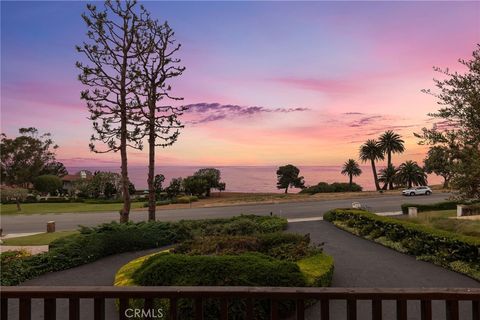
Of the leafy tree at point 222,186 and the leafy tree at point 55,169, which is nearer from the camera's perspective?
the leafy tree at point 222,186

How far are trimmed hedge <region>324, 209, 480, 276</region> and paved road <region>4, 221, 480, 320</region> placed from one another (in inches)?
18.1

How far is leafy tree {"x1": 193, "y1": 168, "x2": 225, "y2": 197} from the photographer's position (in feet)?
194

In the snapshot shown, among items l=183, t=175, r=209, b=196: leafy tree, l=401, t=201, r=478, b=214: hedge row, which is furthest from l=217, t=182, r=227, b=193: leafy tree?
l=401, t=201, r=478, b=214: hedge row

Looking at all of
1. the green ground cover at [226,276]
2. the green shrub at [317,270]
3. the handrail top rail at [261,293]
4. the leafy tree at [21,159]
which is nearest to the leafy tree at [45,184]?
the leafy tree at [21,159]

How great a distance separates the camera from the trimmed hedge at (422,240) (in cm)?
1148

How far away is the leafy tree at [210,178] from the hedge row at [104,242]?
129 feet

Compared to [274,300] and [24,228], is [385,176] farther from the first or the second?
[274,300]

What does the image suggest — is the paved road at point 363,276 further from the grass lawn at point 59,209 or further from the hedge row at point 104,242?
the grass lawn at point 59,209

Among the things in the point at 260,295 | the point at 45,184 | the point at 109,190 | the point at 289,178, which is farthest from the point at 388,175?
the point at 260,295

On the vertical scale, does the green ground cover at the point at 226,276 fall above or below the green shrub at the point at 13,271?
above

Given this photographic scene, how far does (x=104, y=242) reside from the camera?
1387 cm

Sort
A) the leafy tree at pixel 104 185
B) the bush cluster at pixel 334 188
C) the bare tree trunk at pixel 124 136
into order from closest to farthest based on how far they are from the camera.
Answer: the bare tree trunk at pixel 124 136 < the leafy tree at pixel 104 185 < the bush cluster at pixel 334 188

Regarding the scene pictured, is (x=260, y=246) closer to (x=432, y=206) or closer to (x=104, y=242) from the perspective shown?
(x=104, y=242)

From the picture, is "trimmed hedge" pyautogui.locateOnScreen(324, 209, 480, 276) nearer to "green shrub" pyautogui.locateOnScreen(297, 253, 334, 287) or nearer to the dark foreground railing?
"green shrub" pyautogui.locateOnScreen(297, 253, 334, 287)
